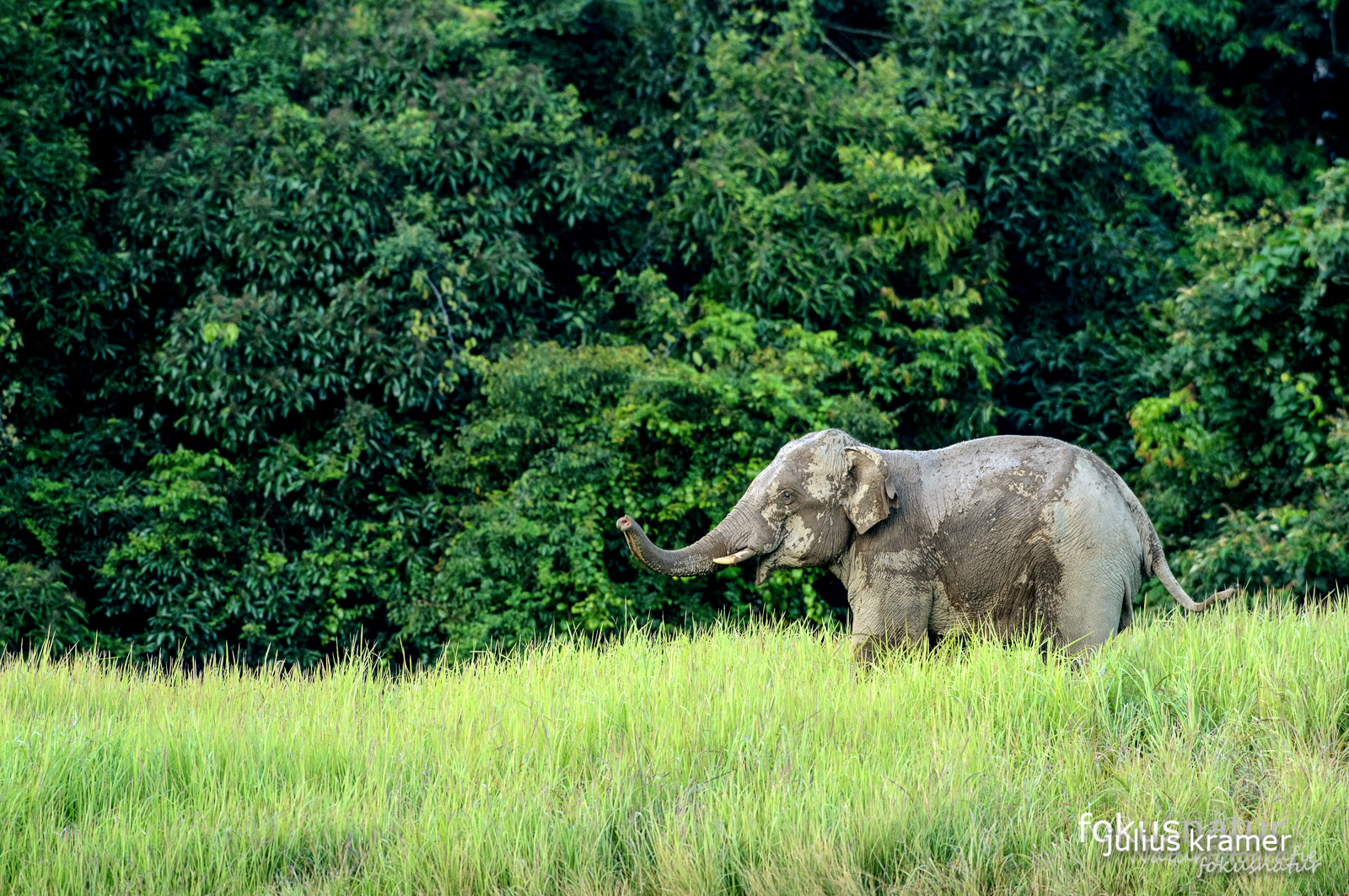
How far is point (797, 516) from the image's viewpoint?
19.1ft

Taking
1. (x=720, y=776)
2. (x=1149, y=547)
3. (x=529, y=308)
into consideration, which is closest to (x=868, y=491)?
(x=1149, y=547)

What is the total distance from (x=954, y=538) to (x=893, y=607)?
38 cm

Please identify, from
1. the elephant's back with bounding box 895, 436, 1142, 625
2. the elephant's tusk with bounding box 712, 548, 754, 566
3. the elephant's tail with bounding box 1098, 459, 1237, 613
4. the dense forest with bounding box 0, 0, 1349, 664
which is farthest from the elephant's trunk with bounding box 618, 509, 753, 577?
the dense forest with bounding box 0, 0, 1349, 664

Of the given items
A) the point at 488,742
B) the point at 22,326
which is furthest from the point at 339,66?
the point at 488,742

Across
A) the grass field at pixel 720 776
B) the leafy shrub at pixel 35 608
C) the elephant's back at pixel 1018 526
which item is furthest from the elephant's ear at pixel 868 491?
the leafy shrub at pixel 35 608

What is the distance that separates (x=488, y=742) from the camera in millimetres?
5250

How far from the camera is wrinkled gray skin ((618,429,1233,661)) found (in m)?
5.58

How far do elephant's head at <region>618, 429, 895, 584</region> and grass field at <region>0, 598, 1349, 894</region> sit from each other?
19.7 inches

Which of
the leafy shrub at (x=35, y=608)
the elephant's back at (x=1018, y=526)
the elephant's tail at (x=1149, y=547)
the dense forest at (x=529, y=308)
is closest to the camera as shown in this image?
the elephant's back at (x=1018, y=526)

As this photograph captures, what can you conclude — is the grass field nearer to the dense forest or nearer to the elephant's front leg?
the elephant's front leg

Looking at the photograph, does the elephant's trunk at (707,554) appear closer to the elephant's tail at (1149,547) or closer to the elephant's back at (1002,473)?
the elephant's back at (1002,473)

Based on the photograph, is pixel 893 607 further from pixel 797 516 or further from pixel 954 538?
pixel 797 516

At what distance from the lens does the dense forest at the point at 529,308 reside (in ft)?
36.0

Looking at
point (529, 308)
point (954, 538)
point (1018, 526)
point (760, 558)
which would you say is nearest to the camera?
point (1018, 526)
